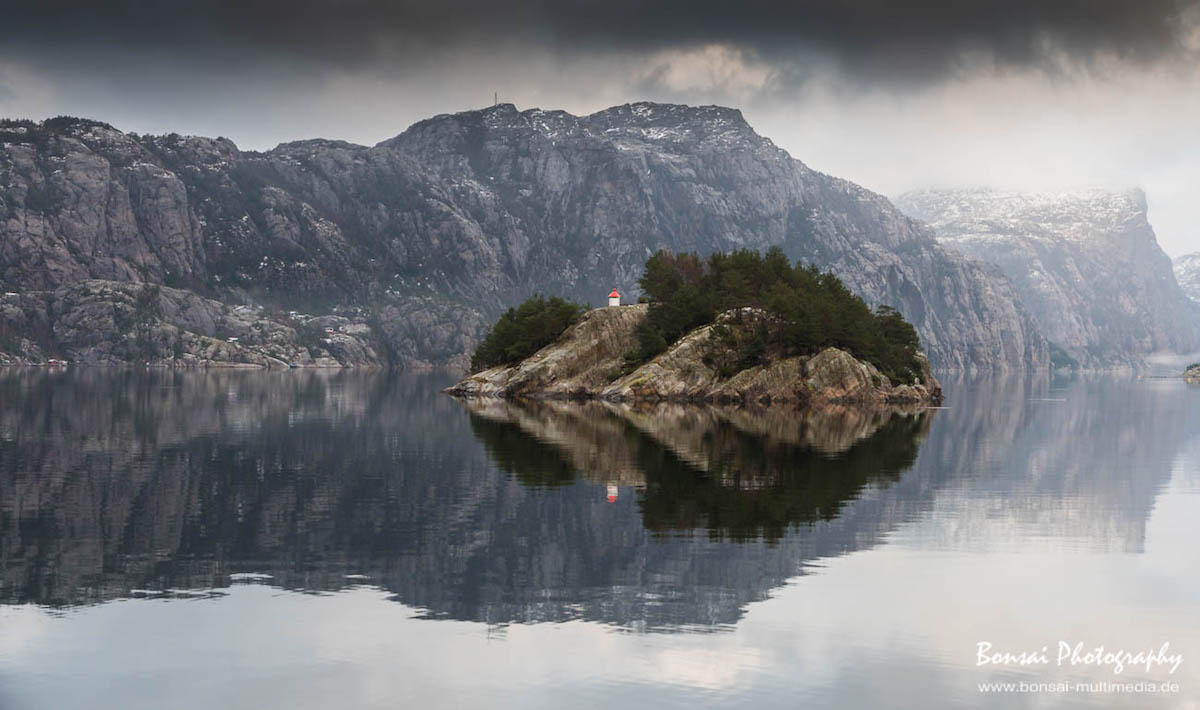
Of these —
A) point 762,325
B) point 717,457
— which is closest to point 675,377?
point 762,325

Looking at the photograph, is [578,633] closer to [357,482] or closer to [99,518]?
[99,518]

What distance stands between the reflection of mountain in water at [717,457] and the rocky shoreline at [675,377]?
102 ft

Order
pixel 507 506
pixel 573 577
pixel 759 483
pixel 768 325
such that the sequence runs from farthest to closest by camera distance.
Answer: pixel 768 325
pixel 759 483
pixel 507 506
pixel 573 577

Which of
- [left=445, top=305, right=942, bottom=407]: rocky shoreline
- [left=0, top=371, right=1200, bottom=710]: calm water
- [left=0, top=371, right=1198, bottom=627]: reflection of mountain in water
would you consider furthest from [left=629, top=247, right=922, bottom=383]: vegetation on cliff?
[left=0, top=371, right=1200, bottom=710]: calm water

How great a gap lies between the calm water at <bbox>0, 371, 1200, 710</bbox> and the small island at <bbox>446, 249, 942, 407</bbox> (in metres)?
90.6

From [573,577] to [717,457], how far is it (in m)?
40.9

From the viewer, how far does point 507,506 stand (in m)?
51.3

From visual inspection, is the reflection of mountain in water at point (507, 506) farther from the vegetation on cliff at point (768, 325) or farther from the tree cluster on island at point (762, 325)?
the tree cluster on island at point (762, 325)

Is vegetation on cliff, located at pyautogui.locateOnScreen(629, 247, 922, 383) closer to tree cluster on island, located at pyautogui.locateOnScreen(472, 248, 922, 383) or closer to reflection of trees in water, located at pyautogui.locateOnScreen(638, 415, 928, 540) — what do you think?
tree cluster on island, located at pyautogui.locateOnScreen(472, 248, 922, 383)

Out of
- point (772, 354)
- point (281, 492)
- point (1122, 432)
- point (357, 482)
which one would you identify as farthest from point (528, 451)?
point (772, 354)

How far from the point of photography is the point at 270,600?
31734mm

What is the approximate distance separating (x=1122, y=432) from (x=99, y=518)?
109189mm

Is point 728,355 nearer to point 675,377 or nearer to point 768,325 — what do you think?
point 768,325

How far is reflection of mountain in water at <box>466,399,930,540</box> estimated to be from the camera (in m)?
50.5
